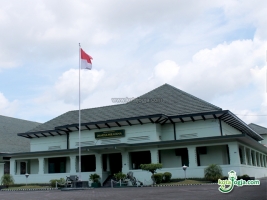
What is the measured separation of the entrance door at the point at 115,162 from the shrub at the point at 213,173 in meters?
10.1

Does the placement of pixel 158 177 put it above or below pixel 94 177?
below

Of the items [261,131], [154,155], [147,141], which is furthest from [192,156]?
[261,131]

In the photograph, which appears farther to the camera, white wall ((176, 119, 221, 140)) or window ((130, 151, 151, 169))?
window ((130, 151, 151, 169))

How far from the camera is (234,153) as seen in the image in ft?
90.8

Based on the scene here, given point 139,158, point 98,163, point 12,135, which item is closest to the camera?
point 98,163

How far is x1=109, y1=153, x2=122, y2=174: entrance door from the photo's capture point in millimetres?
33969

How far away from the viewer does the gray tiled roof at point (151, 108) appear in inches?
1265

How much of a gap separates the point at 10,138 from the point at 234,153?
29282 millimetres

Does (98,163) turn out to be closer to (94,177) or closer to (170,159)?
(94,177)

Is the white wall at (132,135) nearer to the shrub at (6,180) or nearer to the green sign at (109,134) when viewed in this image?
the green sign at (109,134)

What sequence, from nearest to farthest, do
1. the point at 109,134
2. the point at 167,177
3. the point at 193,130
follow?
the point at 167,177 < the point at 193,130 < the point at 109,134

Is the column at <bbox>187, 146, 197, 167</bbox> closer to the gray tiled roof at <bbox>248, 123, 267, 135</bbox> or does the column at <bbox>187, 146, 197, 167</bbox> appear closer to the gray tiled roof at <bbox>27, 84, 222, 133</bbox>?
the gray tiled roof at <bbox>27, 84, 222, 133</bbox>

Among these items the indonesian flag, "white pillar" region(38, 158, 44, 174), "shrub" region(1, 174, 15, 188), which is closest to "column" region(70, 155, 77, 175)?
"white pillar" region(38, 158, 44, 174)

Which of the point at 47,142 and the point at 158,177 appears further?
the point at 47,142
